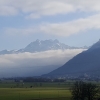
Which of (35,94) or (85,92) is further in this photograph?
(35,94)

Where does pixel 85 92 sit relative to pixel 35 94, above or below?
above

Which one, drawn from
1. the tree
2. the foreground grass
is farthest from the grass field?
the tree

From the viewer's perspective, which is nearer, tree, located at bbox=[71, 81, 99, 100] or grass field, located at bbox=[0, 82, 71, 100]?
tree, located at bbox=[71, 81, 99, 100]

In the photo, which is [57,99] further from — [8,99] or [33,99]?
[8,99]

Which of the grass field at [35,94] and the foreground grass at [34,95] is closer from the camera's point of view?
the foreground grass at [34,95]

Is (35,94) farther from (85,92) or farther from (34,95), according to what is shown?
(85,92)

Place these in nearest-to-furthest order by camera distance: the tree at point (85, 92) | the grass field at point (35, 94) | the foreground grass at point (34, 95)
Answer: the tree at point (85, 92) → the foreground grass at point (34, 95) → the grass field at point (35, 94)

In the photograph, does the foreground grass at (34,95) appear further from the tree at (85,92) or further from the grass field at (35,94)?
the tree at (85,92)

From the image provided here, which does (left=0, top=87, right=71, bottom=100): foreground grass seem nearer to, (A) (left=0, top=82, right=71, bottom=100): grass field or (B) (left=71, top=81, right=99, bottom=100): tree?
(A) (left=0, top=82, right=71, bottom=100): grass field

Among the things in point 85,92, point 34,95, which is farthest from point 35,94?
point 85,92

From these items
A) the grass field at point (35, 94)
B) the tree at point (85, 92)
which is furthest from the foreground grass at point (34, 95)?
the tree at point (85, 92)

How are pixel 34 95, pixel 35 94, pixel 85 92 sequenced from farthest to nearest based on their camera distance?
1. pixel 35 94
2. pixel 34 95
3. pixel 85 92

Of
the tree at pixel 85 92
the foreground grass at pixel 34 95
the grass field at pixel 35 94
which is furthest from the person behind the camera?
the grass field at pixel 35 94

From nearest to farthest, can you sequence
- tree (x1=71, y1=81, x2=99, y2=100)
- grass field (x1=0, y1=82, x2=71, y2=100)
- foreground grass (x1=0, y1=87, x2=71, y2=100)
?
tree (x1=71, y1=81, x2=99, y2=100) → foreground grass (x1=0, y1=87, x2=71, y2=100) → grass field (x1=0, y1=82, x2=71, y2=100)
